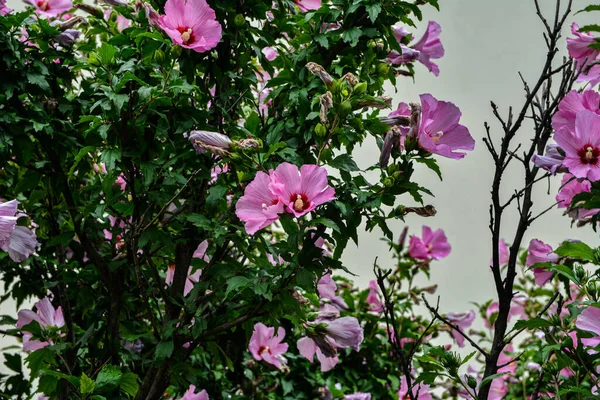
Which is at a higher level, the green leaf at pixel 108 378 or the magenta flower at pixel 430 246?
the magenta flower at pixel 430 246

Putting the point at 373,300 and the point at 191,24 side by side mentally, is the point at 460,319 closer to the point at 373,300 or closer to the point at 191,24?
the point at 373,300

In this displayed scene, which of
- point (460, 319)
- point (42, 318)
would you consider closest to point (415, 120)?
point (42, 318)

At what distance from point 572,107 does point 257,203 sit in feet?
2.08

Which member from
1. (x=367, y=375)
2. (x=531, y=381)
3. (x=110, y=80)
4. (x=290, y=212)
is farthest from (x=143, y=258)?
(x=531, y=381)

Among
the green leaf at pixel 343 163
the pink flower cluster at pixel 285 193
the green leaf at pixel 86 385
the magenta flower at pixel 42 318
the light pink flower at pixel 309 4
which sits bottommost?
the green leaf at pixel 86 385

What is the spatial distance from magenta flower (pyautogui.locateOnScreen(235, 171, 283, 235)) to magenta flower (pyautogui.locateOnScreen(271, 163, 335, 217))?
0.08 ft

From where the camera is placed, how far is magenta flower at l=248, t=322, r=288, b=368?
2217 mm

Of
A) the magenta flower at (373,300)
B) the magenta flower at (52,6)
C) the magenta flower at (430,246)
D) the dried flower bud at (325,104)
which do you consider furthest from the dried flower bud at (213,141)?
the magenta flower at (373,300)

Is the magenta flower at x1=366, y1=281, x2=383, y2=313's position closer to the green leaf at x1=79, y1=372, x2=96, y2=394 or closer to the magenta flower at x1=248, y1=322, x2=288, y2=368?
the magenta flower at x1=248, y1=322, x2=288, y2=368

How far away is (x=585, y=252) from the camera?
125cm

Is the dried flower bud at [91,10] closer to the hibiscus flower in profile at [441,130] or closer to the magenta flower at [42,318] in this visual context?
the magenta flower at [42,318]

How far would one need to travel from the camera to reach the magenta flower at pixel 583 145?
53.3 inches

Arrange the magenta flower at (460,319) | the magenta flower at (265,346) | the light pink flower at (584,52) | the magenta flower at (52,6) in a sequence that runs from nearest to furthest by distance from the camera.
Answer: the light pink flower at (584,52) < the magenta flower at (52,6) < the magenta flower at (265,346) < the magenta flower at (460,319)

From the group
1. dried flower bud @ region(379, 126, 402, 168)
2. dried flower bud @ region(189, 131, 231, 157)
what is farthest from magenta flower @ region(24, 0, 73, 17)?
dried flower bud @ region(379, 126, 402, 168)
